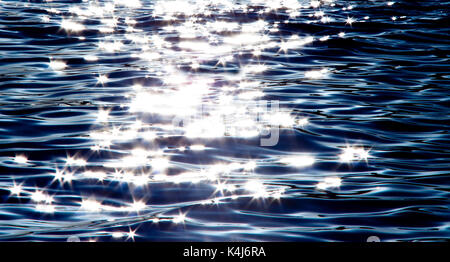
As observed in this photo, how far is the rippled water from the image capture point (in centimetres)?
655

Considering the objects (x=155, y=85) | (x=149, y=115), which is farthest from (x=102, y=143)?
(x=155, y=85)

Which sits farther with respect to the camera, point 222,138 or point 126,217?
point 222,138

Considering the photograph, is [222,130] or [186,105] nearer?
[222,130]

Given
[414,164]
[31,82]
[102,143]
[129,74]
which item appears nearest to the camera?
[414,164]

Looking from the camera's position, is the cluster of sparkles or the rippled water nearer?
the rippled water

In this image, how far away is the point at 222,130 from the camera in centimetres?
956

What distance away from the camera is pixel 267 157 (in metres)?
8.51

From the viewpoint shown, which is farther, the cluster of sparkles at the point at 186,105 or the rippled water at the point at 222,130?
the cluster of sparkles at the point at 186,105

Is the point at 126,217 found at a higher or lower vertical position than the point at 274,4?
lower

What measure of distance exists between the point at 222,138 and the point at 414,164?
8.64 feet

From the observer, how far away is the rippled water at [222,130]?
655 centimetres

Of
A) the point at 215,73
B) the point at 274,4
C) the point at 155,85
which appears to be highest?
the point at 274,4

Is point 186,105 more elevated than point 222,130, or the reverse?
point 186,105
